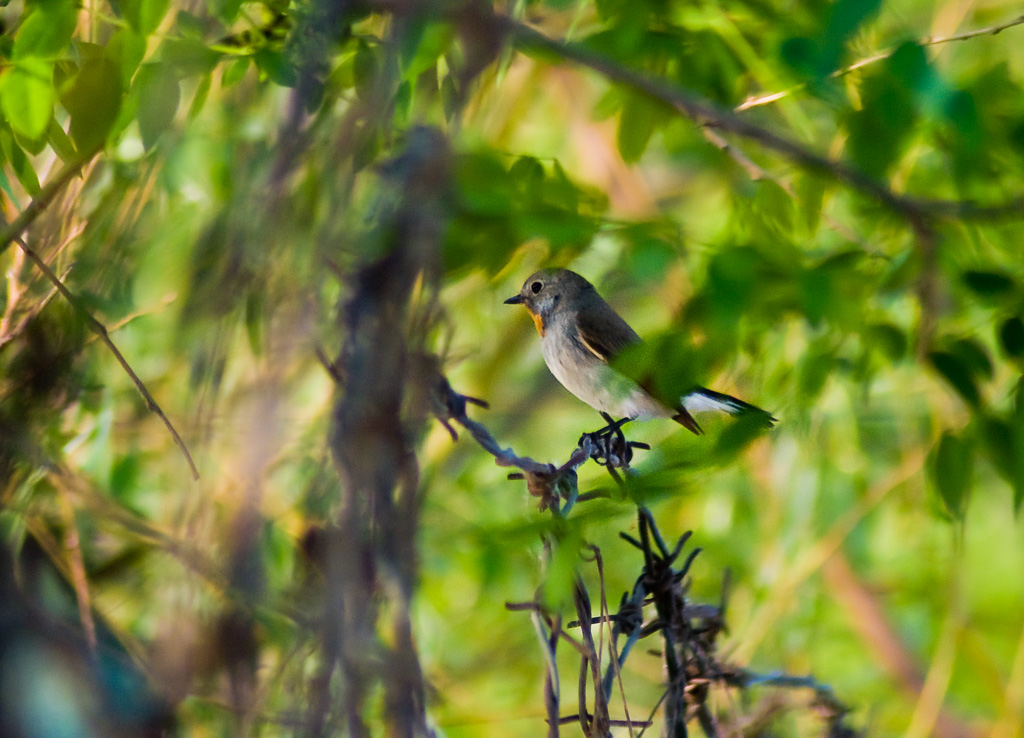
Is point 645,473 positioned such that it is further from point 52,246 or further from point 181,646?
point 52,246

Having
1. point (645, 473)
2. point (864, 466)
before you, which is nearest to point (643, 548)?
point (645, 473)

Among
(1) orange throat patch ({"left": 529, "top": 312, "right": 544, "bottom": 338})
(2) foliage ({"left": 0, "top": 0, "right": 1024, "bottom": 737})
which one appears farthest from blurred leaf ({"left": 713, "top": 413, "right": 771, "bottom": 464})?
(1) orange throat patch ({"left": 529, "top": 312, "right": 544, "bottom": 338})

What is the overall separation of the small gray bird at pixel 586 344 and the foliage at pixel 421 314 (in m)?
0.19

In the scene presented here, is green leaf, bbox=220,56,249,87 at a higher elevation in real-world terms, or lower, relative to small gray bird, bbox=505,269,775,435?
lower

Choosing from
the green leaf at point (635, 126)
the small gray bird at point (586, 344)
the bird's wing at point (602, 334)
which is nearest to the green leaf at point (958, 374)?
the small gray bird at point (586, 344)

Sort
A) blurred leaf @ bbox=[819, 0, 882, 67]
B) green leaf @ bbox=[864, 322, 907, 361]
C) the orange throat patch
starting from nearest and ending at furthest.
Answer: blurred leaf @ bbox=[819, 0, 882, 67]
green leaf @ bbox=[864, 322, 907, 361]
the orange throat patch

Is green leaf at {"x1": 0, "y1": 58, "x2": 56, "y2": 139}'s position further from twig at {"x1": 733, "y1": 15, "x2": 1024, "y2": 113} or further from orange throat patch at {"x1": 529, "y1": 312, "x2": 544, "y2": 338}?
orange throat patch at {"x1": 529, "y1": 312, "x2": 544, "y2": 338}

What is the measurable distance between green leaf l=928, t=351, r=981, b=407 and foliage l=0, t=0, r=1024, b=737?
0.04ft

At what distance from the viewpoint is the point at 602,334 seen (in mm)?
3713

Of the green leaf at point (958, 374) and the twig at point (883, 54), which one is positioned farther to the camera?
the green leaf at point (958, 374)

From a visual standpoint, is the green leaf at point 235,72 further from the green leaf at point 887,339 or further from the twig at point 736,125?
the green leaf at point 887,339

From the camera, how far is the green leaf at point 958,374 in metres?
2.28

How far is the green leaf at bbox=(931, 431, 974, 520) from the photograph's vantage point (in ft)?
7.55

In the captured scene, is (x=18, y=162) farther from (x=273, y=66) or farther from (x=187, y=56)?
(x=273, y=66)
